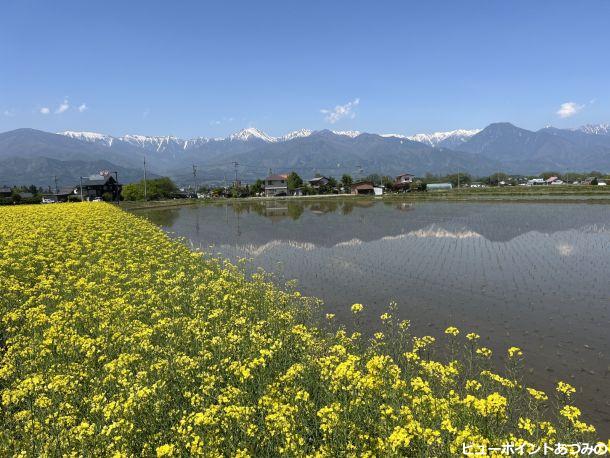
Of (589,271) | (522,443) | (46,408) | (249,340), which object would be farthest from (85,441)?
(589,271)

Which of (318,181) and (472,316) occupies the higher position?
(318,181)

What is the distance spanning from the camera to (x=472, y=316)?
1393 centimetres

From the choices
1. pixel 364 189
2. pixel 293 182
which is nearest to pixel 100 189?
pixel 293 182

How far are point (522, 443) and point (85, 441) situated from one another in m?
6.34

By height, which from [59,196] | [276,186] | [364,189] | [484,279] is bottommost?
[484,279]

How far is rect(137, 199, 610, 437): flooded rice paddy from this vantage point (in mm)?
11078

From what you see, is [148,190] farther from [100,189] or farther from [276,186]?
[276,186]

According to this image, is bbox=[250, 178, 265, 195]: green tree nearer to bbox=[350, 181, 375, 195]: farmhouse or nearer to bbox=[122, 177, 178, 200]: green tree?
bbox=[122, 177, 178, 200]: green tree

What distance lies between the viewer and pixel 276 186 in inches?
5645

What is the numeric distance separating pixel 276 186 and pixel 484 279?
420ft

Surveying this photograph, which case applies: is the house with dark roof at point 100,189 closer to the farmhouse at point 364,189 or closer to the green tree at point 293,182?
the green tree at point 293,182

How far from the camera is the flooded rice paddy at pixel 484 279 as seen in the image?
36.3 feet

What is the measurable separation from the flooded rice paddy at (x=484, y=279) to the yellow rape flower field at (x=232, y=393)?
157cm

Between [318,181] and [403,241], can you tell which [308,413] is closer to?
[403,241]
